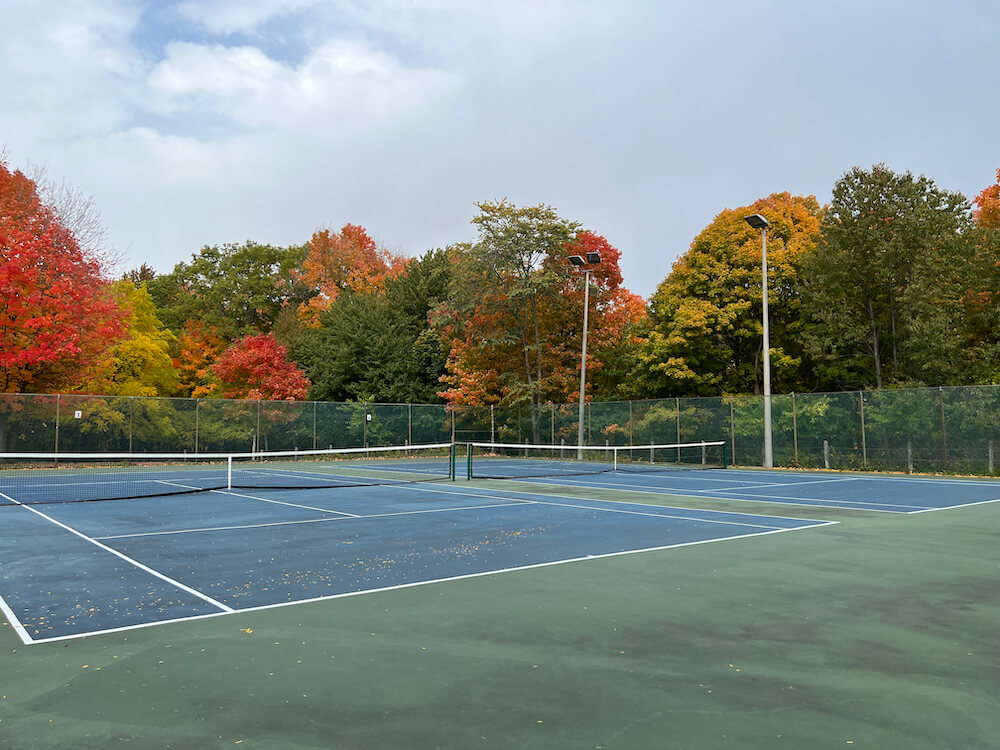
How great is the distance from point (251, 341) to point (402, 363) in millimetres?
7904

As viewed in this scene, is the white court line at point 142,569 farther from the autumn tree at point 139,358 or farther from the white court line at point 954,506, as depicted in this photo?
the autumn tree at point 139,358

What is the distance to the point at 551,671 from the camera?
4227 millimetres

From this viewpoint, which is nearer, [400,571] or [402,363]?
[400,571]

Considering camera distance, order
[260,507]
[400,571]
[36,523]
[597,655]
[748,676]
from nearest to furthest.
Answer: [748,676]
[597,655]
[400,571]
[36,523]
[260,507]

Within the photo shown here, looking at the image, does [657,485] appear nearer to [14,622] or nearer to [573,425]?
→ [14,622]

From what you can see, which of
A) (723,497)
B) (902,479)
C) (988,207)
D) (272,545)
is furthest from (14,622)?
(988,207)

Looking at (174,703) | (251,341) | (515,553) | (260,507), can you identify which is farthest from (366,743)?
(251,341)

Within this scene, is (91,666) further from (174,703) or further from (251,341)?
(251,341)

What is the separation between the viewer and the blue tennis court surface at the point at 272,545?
6.09 meters

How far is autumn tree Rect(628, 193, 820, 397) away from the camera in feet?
109

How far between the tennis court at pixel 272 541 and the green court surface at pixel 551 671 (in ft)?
2.16

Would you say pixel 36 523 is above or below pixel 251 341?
below

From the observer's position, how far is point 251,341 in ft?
131

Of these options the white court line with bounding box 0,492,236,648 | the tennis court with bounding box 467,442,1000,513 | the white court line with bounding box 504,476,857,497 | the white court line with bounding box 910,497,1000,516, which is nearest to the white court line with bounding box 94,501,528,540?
the white court line with bounding box 0,492,236,648
